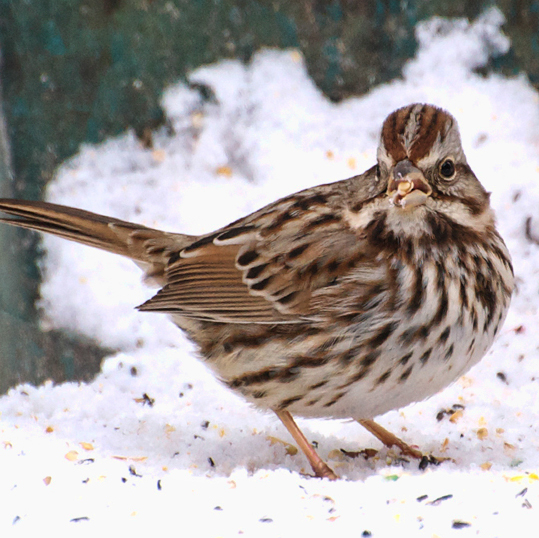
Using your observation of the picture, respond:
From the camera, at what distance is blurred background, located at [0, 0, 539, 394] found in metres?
5.32

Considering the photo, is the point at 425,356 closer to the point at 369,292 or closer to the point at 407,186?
the point at 369,292

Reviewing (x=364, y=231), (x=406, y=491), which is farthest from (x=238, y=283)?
(x=406, y=491)

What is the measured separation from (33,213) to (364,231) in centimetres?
150

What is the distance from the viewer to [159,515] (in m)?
2.98

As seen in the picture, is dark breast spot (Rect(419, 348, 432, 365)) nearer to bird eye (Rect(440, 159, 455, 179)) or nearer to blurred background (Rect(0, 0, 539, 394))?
bird eye (Rect(440, 159, 455, 179))

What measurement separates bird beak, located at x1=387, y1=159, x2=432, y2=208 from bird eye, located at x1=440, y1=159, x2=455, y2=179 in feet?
0.40

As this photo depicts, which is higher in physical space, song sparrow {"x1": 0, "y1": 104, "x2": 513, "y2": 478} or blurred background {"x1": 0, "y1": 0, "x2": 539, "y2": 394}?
blurred background {"x1": 0, "y1": 0, "x2": 539, "y2": 394}

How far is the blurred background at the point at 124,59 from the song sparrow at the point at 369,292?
4.77ft

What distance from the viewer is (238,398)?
181 inches

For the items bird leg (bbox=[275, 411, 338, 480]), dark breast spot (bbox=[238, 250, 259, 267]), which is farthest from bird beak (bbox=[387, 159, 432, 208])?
bird leg (bbox=[275, 411, 338, 480])

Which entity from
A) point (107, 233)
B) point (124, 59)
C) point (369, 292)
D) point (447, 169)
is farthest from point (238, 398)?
point (124, 59)

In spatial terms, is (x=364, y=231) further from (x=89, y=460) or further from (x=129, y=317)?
(x=129, y=317)

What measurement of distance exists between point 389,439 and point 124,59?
9.15ft

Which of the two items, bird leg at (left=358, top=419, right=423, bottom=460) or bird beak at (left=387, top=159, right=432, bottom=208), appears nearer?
bird beak at (left=387, top=159, right=432, bottom=208)
